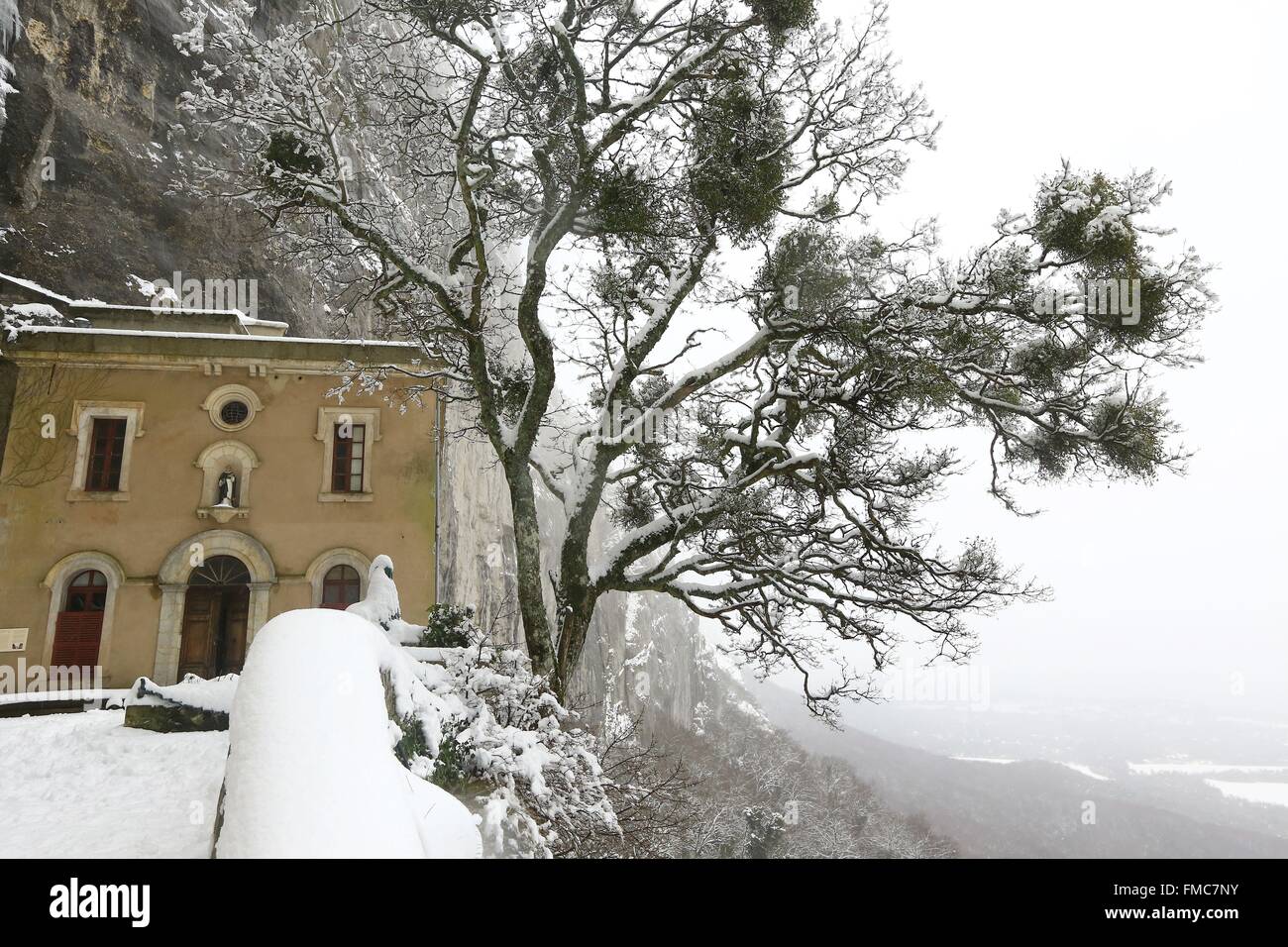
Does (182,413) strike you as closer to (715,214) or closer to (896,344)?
(715,214)

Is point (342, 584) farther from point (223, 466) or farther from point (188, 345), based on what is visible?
point (188, 345)

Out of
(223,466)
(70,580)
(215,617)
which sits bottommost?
(215,617)

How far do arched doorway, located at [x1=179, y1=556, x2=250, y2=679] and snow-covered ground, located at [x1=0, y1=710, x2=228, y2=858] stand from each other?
22.2 ft

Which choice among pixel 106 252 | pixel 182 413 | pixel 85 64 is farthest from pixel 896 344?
pixel 85 64

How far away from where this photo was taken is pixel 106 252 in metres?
20.2

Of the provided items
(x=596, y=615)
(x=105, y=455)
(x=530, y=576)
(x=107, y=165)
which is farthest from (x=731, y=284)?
(x=596, y=615)

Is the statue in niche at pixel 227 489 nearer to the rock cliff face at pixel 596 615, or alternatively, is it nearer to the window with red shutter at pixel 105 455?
the window with red shutter at pixel 105 455

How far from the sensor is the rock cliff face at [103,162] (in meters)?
19.2

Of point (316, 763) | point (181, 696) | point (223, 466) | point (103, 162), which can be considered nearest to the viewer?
point (316, 763)

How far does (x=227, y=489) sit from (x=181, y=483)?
0.94 metres

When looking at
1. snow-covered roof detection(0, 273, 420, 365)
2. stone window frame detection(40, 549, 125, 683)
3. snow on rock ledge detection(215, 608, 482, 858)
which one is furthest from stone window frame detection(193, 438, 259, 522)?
snow on rock ledge detection(215, 608, 482, 858)

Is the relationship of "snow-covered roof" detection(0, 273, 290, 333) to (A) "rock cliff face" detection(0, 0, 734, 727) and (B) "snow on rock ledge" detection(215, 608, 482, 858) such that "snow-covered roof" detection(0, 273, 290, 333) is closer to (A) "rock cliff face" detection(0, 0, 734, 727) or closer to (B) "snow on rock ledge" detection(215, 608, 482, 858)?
(A) "rock cliff face" detection(0, 0, 734, 727)

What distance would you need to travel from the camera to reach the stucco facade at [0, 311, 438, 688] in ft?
44.1

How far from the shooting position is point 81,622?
13.3 metres
